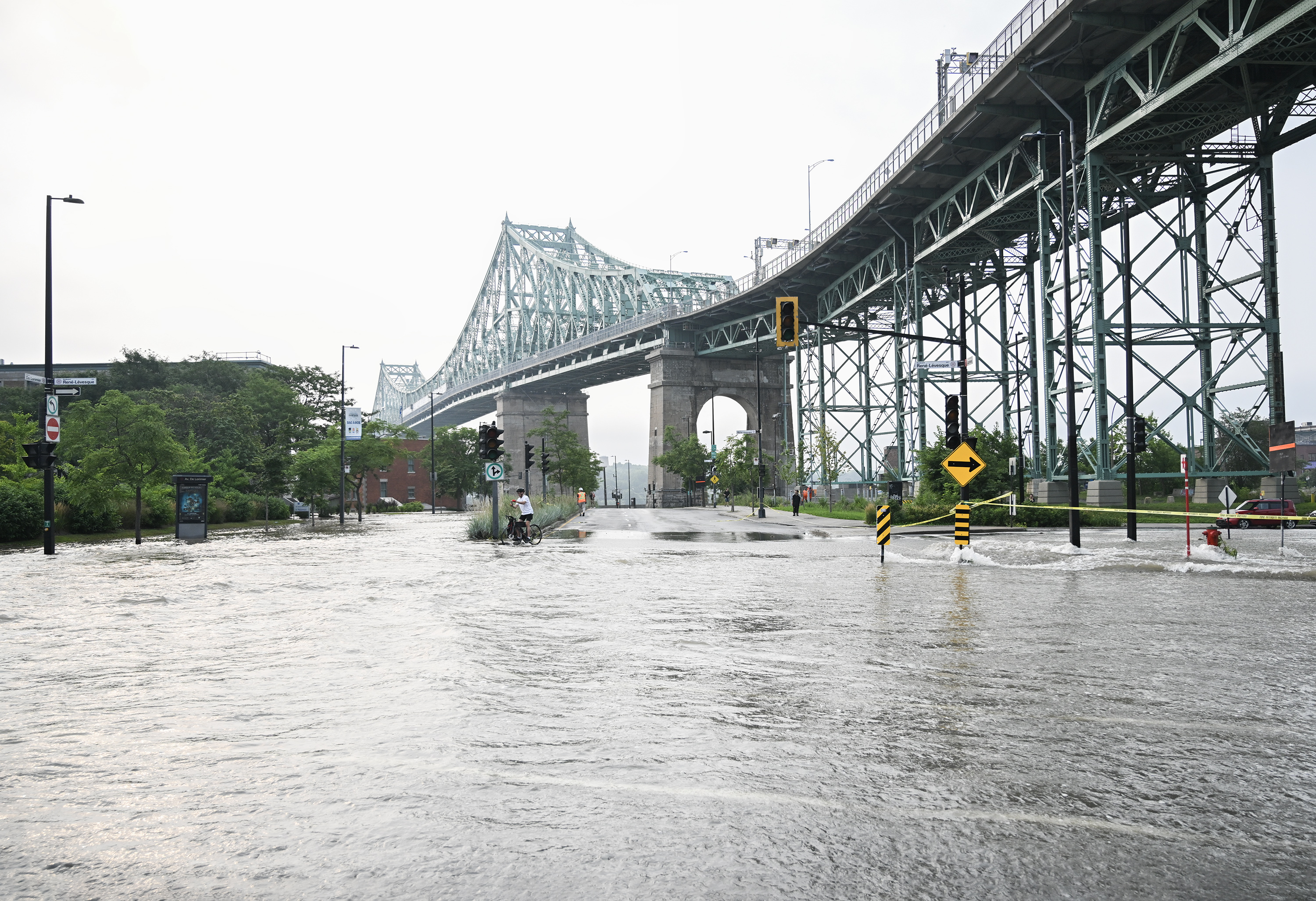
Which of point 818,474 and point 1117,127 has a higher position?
point 1117,127

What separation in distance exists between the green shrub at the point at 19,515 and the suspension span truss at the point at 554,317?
2315 inches

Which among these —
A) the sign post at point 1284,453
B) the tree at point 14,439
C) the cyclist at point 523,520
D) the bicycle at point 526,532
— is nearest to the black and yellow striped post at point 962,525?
the sign post at point 1284,453

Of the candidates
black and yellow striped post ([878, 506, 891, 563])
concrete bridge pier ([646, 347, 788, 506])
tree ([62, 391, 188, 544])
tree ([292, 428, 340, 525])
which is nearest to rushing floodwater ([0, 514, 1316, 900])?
black and yellow striped post ([878, 506, 891, 563])

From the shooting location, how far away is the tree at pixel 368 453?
66.5m

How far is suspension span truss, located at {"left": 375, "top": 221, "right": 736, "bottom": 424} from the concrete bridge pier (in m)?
3.51

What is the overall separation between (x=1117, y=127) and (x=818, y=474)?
1446 inches

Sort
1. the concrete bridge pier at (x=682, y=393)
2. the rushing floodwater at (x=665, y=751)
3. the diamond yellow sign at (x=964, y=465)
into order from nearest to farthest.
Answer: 1. the rushing floodwater at (x=665, y=751)
2. the diamond yellow sign at (x=964, y=465)
3. the concrete bridge pier at (x=682, y=393)

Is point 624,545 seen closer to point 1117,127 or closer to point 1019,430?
point 1117,127

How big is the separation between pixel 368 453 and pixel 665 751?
216 ft

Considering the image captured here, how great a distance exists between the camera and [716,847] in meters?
4.23

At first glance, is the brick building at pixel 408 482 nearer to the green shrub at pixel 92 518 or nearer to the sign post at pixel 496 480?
the green shrub at pixel 92 518

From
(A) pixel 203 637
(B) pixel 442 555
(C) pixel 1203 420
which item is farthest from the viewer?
(C) pixel 1203 420

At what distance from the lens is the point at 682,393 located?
91000mm

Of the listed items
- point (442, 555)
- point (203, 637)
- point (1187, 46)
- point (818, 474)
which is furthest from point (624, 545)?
point (818, 474)
